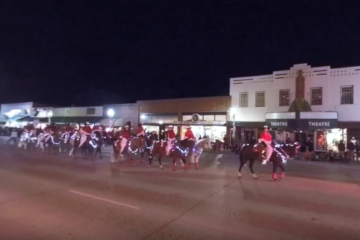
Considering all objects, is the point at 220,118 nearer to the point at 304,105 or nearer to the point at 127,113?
the point at 304,105

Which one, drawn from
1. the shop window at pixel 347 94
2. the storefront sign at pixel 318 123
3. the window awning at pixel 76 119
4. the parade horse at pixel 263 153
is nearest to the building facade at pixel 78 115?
the window awning at pixel 76 119

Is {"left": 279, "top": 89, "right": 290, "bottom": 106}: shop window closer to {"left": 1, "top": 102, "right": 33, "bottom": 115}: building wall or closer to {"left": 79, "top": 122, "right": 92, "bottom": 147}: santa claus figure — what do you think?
{"left": 79, "top": 122, "right": 92, "bottom": 147}: santa claus figure

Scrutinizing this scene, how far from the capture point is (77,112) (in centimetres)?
4541

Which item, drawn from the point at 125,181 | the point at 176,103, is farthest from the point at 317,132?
the point at 125,181

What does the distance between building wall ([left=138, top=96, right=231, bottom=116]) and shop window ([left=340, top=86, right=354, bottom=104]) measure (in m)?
10.6

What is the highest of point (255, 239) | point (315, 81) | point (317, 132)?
point (315, 81)

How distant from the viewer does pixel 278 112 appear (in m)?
27.1

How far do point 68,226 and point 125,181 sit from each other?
4972 millimetres

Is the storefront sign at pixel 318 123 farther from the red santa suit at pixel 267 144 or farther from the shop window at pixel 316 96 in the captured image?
the red santa suit at pixel 267 144

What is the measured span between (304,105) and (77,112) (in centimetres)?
3236

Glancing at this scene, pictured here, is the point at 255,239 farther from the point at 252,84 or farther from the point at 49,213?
the point at 252,84

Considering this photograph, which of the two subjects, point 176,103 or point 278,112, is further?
point 176,103

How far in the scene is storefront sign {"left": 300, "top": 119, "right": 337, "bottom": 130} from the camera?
81.8 feet

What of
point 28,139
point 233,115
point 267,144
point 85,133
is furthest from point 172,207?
point 233,115
